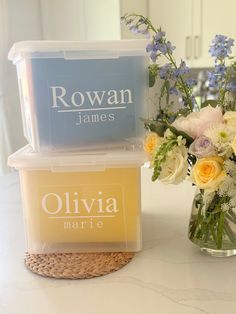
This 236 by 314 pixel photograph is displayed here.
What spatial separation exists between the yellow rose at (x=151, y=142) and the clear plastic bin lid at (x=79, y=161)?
0.10 feet

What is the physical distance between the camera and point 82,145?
786 millimetres

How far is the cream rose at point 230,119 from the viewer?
2.11ft

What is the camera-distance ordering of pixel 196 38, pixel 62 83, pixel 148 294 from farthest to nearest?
pixel 196 38, pixel 62 83, pixel 148 294

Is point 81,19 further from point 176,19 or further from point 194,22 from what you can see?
point 194,22

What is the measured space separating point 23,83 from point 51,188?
23 centimetres

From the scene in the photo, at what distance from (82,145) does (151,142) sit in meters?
0.16

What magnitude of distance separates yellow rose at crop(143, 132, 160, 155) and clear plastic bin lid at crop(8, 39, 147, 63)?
0.60 ft

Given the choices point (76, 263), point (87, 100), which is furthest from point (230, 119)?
point (76, 263)

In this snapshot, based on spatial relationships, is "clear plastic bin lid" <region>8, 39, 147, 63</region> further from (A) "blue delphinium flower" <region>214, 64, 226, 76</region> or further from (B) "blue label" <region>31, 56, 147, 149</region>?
(A) "blue delphinium flower" <region>214, 64, 226, 76</region>

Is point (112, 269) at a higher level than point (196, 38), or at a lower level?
lower

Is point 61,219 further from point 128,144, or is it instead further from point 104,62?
point 104,62

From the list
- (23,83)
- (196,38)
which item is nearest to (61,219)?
(23,83)

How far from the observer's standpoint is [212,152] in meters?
0.65

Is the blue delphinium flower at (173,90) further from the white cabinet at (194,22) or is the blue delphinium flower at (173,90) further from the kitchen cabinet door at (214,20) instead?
the white cabinet at (194,22)
